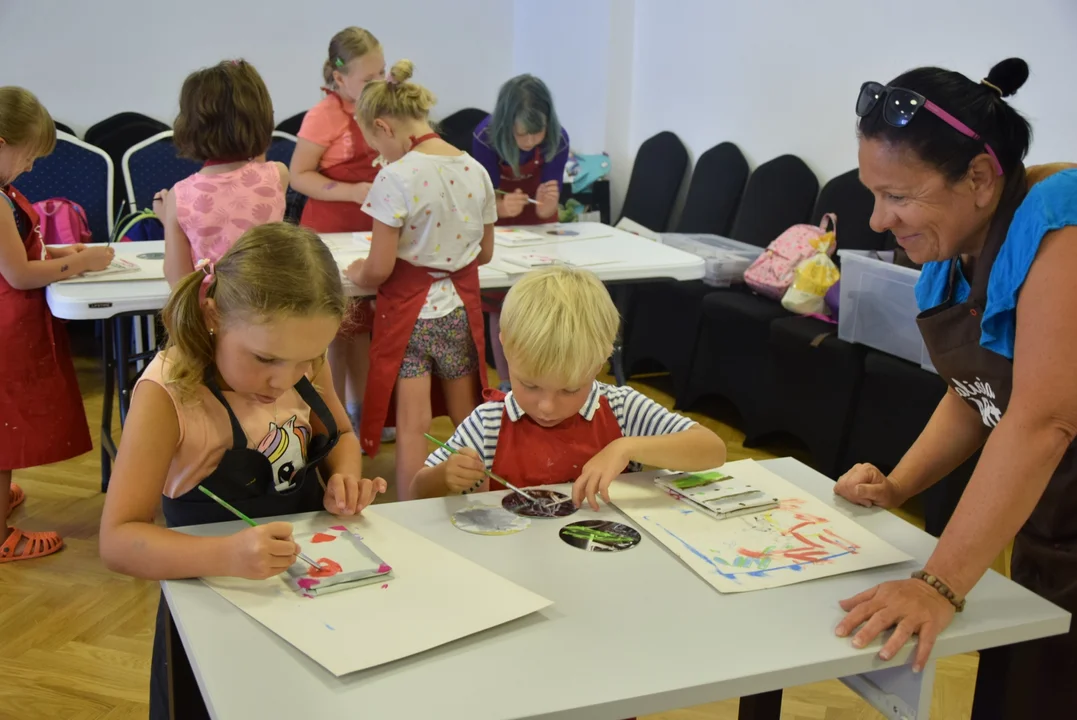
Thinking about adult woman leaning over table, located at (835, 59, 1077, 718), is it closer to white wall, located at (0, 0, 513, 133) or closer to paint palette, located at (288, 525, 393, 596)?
paint palette, located at (288, 525, 393, 596)

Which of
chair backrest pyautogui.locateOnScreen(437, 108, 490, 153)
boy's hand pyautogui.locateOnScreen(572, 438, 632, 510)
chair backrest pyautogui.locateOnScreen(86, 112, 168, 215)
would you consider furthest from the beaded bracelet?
chair backrest pyautogui.locateOnScreen(437, 108, 490, 153)

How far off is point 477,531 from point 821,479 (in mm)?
604

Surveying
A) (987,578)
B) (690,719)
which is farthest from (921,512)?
(987,578)

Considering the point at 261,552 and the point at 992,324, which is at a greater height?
the point at 992,324

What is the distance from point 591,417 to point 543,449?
10 cm

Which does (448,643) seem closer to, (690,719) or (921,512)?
(690,719)

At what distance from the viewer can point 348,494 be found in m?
1.48

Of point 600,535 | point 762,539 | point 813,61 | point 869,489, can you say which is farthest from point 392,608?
point 813,61

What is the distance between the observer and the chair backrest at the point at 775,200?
13.5 feet

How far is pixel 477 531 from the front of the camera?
1.43 metres

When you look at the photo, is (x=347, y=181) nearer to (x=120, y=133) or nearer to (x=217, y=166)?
(x=217, y=166)

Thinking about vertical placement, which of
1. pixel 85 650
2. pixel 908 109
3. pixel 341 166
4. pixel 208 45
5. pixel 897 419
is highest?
pixel 208 45

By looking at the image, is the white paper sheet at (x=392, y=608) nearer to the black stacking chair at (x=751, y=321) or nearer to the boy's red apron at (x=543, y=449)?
the boy's red apron at (x=543, y=449)

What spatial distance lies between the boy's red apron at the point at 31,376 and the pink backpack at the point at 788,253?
2.43 m
